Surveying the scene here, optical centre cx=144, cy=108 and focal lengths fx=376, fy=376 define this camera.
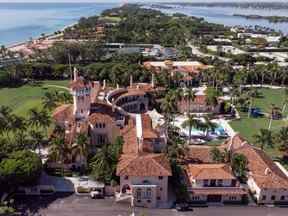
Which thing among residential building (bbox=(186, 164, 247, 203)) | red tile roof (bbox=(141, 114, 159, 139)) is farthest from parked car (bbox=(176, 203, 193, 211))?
red tile roof (bbox=(141, 114, 159, 139))

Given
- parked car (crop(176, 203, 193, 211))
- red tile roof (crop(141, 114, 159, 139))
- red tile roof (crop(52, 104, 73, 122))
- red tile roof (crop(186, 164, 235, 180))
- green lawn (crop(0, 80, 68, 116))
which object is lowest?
parked car (crop(176, 203, 193, 211))

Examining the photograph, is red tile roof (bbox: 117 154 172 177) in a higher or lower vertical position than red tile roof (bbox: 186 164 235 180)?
higher

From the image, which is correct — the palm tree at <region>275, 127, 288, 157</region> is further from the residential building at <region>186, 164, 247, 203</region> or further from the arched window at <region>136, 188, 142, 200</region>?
the arched window at <region>136, 188, 142, 200</region>

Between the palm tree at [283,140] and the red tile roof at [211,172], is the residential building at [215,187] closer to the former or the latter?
the red tile roof at [211,172]

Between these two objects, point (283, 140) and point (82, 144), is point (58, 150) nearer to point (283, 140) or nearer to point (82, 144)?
point (82, 144)

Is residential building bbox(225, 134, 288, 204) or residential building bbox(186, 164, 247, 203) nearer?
residential building bbox(186, 164, 247, 203)
